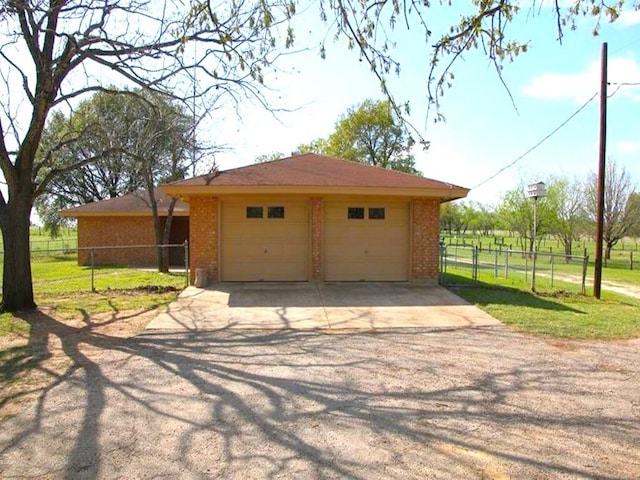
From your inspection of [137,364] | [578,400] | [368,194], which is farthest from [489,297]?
[137,364]

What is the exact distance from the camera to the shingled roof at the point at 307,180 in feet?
36.9

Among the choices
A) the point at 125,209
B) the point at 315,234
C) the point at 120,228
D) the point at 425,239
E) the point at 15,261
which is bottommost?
the point at 15,261

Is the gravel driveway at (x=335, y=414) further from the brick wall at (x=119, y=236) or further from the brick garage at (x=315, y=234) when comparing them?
the brick wall at (x=119, y=236)

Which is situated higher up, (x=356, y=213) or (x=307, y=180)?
(x=307, y=180)

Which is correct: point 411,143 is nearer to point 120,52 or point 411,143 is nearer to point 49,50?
point 120,52

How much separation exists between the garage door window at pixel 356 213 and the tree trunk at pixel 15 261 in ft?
24.0

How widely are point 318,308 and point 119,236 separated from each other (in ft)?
→ 51.2

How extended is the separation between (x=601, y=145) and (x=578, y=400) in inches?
391

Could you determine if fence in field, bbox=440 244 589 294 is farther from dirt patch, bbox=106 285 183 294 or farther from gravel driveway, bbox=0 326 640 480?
dirt patch, bbox=106 285 183 294

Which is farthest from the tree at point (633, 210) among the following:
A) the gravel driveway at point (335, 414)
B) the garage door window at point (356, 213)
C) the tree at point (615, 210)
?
the gravel driveway at point (335, 414)

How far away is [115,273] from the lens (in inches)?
680

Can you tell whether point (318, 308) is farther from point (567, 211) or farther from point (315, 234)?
point (567, 211)

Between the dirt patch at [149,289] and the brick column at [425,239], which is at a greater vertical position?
the brick column at [425,239]

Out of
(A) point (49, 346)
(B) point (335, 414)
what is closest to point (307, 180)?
(A) point (49, 346)
